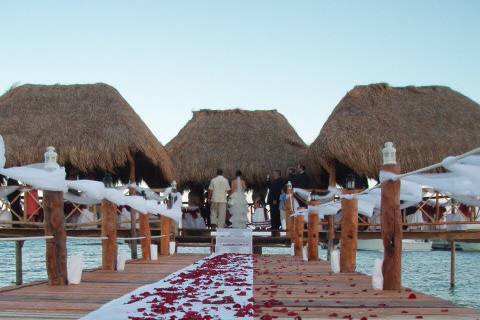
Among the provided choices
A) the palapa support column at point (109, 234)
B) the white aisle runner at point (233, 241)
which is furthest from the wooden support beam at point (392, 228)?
the white aisle runner at point (233, 241)

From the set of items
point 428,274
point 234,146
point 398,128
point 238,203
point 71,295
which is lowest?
point 428,274

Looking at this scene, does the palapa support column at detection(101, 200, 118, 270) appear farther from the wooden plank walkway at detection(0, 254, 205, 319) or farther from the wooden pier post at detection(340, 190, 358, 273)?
the wooden pier post at detection(340, 190, 358, 273)

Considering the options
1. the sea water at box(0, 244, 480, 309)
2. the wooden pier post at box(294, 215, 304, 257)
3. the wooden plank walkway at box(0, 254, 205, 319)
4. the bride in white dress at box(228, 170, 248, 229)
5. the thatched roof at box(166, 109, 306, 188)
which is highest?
the thatched roof at box(166, 109, 306, 188)

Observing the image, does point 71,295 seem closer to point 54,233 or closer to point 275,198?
point 54,233

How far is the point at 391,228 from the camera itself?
4883mm

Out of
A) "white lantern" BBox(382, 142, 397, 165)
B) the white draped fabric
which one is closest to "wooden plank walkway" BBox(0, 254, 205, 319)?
the white draped fabric

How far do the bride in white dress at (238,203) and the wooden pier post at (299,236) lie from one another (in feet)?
9.65

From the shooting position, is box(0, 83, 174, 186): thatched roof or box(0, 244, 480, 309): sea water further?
box(0, 83, 174, 186): thatched roof

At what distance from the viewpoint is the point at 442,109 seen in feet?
54.9

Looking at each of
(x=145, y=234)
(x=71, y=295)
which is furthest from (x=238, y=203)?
(x=71, y=295)

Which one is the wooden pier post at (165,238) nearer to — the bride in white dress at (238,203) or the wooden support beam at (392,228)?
the bride in white dress at (238,203)

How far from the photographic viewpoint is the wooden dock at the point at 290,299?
3.75 m

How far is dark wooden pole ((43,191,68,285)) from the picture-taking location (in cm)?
536

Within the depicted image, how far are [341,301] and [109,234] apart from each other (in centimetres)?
344
